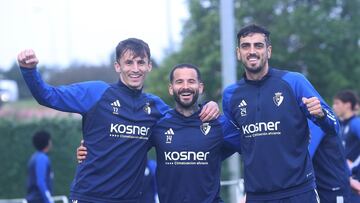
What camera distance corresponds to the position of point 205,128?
7.42 m

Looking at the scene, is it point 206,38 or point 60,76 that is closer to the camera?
point 206,38

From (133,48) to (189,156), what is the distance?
112 centimetres

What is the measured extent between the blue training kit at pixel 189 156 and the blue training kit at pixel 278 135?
0.43m

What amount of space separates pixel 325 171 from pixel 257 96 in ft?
6.39

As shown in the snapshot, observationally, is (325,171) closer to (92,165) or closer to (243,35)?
(243,35)

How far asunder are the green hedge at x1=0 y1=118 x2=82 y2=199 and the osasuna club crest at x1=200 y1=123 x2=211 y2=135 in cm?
1044

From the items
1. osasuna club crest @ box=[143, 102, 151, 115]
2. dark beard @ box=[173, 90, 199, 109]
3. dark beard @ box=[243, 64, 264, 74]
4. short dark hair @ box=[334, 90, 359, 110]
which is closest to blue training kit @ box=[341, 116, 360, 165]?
short dark hair @ box=[334, 90, 359, 110]

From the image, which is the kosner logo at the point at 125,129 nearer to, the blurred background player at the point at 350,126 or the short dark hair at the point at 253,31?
the short dark hair at the point at 253,31

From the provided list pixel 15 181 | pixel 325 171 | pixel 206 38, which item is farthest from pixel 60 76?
pixel 325 171

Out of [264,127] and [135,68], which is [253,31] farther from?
[135,68]

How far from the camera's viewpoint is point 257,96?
697 cm

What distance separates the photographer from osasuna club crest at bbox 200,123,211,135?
7.40 metres

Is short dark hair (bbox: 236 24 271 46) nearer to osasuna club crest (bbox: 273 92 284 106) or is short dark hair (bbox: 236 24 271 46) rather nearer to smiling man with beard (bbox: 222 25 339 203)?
smiling man with beard (bbox: 222 25 339 203)

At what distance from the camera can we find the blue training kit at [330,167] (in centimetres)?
847
